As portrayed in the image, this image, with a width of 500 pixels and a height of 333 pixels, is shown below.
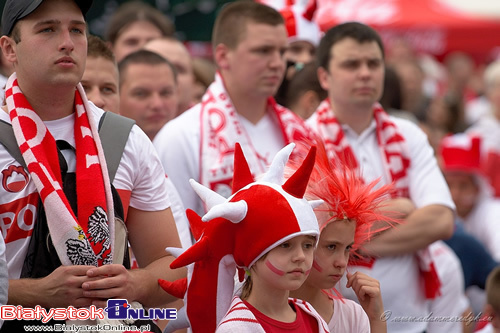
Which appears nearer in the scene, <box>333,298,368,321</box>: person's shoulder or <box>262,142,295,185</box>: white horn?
<box>262,142,295,185</box>: white horn

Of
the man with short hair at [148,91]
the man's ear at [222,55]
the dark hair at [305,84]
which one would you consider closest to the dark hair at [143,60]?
the man with short hair at [148,91]

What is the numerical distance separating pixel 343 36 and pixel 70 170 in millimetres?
2620

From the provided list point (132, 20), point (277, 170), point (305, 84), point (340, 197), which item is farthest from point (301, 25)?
point (277, 170)

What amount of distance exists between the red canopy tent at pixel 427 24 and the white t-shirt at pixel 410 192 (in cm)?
1029

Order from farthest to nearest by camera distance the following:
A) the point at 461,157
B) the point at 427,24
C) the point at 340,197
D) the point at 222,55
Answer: the point at 427,24 → the point at 461,157 → the point at 222,55 → the point at 340,197

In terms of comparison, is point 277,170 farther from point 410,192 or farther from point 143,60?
point 143,60

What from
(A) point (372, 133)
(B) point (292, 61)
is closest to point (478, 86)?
(B) point (292, 61)

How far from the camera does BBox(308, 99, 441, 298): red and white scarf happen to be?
17.5ft

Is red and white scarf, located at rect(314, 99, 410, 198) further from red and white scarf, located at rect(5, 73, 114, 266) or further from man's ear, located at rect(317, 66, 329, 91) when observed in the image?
red and white scarf, located at rect(5, 73, 114, 266)

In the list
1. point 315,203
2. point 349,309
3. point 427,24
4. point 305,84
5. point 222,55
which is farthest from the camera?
point 427,24

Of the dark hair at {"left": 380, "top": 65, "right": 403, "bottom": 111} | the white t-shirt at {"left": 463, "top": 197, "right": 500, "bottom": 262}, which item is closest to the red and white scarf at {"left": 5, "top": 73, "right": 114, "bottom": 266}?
the dark hair at {"left": 380, "top": 65, "right": 403, "bottom": 111}

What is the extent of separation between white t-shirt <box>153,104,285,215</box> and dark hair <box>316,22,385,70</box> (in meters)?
0.76

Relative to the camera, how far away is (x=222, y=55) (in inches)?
217

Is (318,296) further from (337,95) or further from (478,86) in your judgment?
(478,86)
